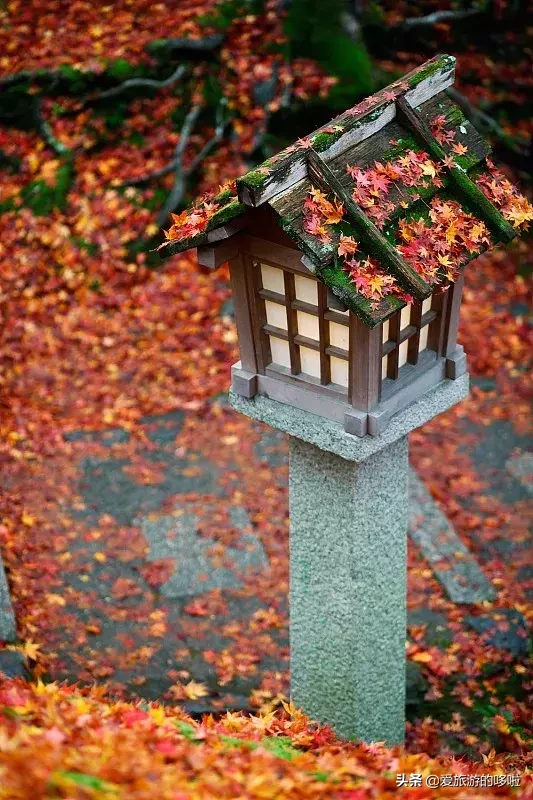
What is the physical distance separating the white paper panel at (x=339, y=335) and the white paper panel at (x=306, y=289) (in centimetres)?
14

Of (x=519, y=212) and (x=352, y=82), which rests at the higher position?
(x=519, y=212)

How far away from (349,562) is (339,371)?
1.08 metres

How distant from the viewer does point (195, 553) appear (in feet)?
23.5

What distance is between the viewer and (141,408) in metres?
8.62

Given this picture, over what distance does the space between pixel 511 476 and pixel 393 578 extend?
3.54 metres

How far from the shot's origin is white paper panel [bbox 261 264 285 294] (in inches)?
162

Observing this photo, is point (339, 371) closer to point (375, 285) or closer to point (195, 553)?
point (375, 285)

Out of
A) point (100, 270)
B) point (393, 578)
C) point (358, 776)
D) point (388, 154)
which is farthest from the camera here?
point (100, 270)

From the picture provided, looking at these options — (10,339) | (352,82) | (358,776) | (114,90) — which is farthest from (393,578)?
(114,90)

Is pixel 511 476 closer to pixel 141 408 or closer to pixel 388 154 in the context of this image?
pixel 141 408

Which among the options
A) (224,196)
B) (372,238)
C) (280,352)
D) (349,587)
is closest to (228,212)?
(224,196)

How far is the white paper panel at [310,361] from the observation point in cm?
426

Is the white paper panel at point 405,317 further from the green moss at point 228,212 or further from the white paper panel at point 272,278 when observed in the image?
the green moss at point 228,212

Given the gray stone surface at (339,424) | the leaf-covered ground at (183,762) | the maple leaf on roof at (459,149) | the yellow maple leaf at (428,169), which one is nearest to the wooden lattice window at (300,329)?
the gray stone surface at (339,424)
